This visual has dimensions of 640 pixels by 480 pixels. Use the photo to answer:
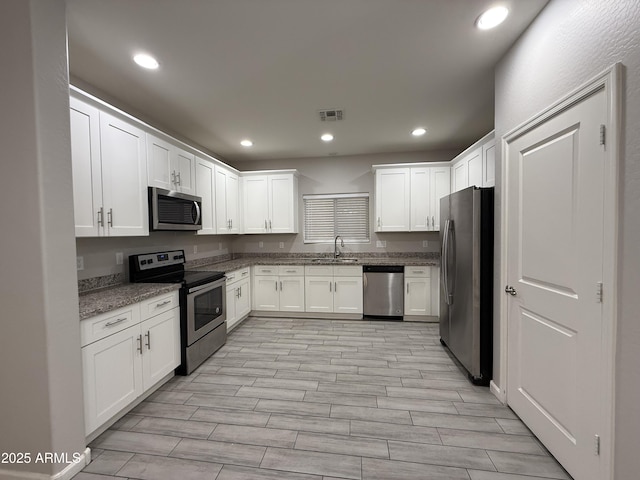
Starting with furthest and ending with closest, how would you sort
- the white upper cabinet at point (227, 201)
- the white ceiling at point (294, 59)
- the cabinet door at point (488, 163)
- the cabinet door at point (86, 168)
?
1. the white upper cabinet at point (227, 201)
2. the cabinet door at point (488, 163)
3. the cabinet door at point (86, 168)
4. the white ceiling at point (294, 59)

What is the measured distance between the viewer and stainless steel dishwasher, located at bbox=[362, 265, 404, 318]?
421 cm

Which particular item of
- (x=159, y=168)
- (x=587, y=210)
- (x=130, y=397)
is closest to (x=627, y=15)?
(x=587, y=210)

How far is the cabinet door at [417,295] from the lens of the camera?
13.6 feet

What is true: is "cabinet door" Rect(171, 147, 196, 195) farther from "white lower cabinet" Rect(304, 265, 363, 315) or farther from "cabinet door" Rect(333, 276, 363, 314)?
"cabinet door" Rect(333, 276, 363, 314)

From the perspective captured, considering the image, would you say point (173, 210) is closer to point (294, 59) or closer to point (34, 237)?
point (34, 237)

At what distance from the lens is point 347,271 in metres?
4.33

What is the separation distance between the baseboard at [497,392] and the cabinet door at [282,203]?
3.38 meters

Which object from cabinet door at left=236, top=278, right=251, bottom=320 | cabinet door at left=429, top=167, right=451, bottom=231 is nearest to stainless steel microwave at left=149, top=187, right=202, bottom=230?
cabinet door at left=236, top=278, right=251, bottom=320

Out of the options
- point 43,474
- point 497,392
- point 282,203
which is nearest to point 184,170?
point 282,203

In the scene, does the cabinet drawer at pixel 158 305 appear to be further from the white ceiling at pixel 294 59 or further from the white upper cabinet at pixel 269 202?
the white upper cabinet at pixel 269 202

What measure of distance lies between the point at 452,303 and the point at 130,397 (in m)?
2.99

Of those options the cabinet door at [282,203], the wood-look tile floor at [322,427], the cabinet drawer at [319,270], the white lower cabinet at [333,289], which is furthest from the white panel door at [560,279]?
the cabinet door at [282,203]

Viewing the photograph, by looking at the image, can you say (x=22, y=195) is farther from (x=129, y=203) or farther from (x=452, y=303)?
(x=452, y=303)

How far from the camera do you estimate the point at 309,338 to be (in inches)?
142
